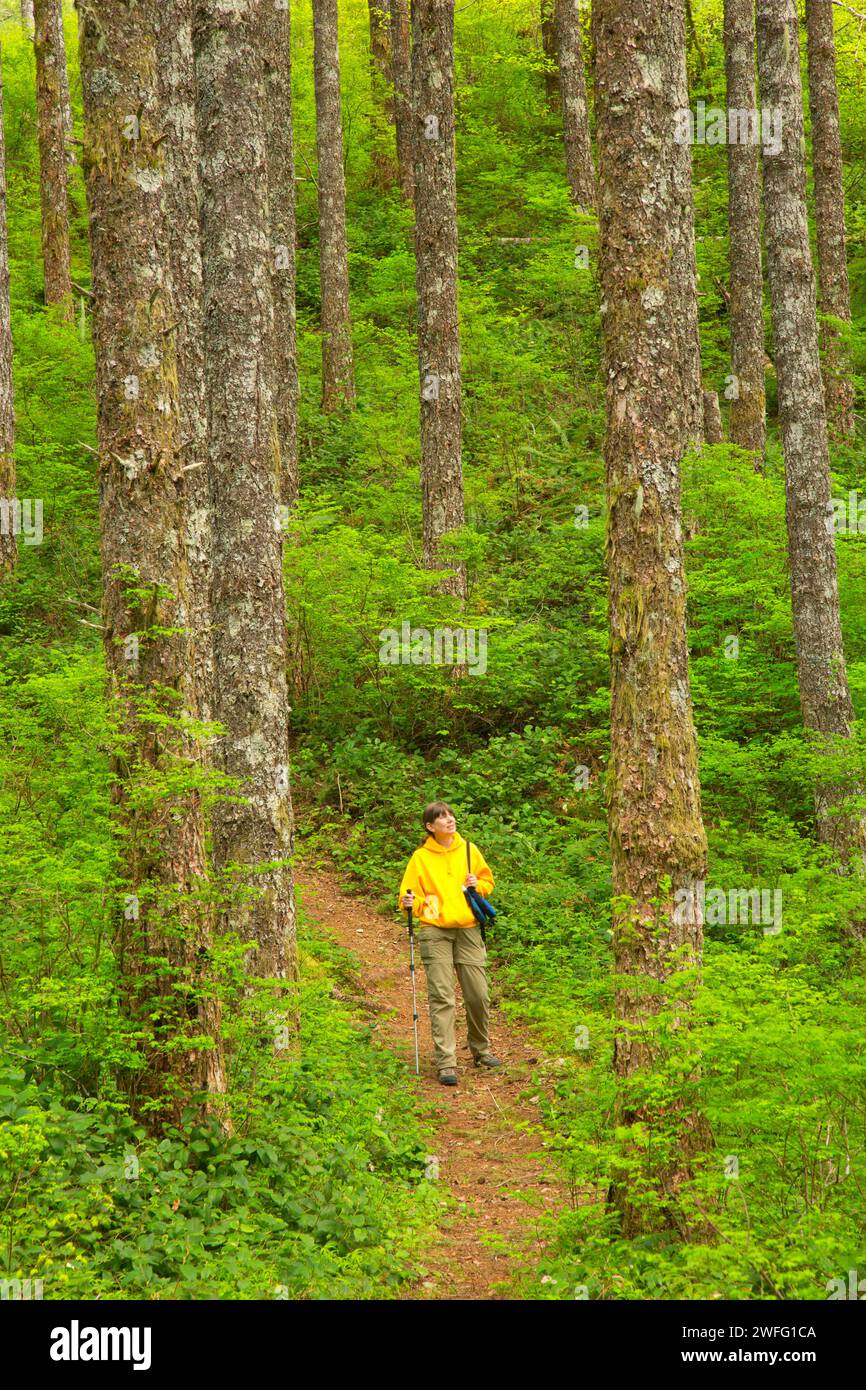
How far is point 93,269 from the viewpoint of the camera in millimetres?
6387

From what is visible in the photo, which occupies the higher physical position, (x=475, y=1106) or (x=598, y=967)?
(x=598, y=967)

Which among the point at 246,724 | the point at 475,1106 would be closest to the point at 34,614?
the point at 246,724

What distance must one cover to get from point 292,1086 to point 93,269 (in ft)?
15.1

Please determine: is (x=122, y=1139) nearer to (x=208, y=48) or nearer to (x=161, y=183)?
(x=161, y=183)

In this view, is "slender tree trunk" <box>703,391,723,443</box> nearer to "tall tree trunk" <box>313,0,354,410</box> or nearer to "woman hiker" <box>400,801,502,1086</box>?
"tall tree trunk" <box>313,0,354,410</box>

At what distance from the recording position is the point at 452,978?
8.98 m

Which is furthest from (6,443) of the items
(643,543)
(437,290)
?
(643,543)

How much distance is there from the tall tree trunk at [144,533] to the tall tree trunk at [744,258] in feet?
41.5

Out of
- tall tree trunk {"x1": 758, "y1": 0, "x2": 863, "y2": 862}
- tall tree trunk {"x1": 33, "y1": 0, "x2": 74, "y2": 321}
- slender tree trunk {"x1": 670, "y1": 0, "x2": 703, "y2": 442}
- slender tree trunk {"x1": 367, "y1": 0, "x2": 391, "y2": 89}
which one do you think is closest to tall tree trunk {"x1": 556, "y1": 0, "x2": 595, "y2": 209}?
slender tree trunk {"x1": 367, "y1": 0, "x2": 391, "y2": 89}

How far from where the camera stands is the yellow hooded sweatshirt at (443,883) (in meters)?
9.03

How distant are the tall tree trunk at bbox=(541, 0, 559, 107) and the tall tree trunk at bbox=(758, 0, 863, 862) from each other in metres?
19.0

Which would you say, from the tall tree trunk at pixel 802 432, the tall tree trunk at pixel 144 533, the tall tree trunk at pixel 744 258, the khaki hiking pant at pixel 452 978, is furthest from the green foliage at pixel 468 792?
the tall tree trunk at pixel 744 258

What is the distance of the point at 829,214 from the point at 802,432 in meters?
9.36

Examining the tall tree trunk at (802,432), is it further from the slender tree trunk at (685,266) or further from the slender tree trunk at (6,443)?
the slender tree trunk at (6,443)
